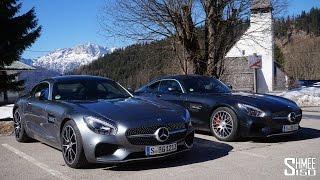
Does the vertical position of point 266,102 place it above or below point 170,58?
below

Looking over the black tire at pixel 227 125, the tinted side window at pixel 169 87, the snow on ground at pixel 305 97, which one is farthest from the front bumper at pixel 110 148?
the snow on ground at pixel 305 97

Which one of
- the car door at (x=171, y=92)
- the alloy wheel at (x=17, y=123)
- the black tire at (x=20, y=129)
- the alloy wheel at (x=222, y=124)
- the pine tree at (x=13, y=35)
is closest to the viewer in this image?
the alloy wheel at (x=222, y=124)

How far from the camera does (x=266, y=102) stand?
870 cm

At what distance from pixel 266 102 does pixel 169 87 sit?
2.56 metres

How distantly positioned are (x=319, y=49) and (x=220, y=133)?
84703mm

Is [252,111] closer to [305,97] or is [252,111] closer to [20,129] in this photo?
[20,129]

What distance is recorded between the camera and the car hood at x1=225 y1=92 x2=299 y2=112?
8.52 m

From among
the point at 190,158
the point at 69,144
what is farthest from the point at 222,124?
the point at 69,144

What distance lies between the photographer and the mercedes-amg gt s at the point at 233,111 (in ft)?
27.5

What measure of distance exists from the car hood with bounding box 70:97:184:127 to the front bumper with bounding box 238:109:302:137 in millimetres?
1650

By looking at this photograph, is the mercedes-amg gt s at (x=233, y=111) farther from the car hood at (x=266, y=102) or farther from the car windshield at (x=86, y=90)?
the car windshield at (x=86, y=90)

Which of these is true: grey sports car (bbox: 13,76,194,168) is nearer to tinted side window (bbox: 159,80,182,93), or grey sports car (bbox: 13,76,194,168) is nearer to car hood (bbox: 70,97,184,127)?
car hood (bbox: 70,97,184,127)

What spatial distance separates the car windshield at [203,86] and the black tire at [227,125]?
3.57 ft

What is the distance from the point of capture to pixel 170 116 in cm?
687
